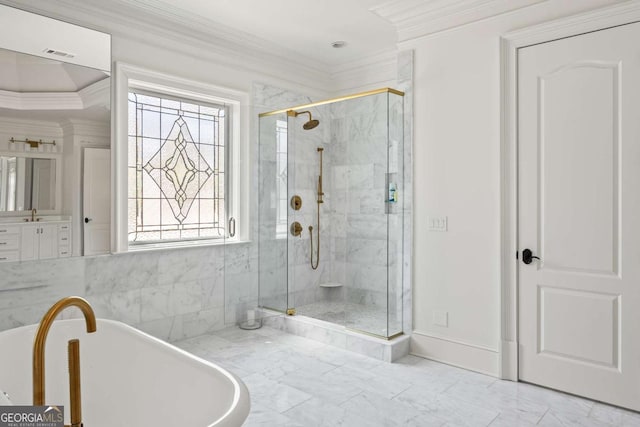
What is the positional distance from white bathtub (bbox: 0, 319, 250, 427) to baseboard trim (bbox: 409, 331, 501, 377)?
2111mm

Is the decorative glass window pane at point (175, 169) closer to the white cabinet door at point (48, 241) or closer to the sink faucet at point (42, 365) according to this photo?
the white cabinet door at point (48, 241)

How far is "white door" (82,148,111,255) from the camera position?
312 centimetres

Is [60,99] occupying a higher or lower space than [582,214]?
higher

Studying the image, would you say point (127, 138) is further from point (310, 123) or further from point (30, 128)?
point (310, 123)

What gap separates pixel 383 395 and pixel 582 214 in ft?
5.53

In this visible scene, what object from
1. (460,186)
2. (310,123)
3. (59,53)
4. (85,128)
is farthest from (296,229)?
(59,53)

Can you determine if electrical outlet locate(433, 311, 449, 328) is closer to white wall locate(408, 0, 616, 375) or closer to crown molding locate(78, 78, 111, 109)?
white wall locate(408, 0, 616, 375)

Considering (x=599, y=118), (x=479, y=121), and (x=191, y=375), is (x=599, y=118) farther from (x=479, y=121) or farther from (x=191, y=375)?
(x=191, y=375)

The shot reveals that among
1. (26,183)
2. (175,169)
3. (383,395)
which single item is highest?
(175,169)

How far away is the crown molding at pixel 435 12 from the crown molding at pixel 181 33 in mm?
1310

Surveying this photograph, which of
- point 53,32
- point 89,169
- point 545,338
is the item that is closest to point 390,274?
point 545,338

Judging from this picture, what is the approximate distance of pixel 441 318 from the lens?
10.9 feet

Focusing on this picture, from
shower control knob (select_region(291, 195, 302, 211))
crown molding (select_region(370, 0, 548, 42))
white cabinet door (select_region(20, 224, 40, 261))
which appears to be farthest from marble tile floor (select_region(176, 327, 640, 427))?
crown molding (select_region(370, 0, 548, 42))

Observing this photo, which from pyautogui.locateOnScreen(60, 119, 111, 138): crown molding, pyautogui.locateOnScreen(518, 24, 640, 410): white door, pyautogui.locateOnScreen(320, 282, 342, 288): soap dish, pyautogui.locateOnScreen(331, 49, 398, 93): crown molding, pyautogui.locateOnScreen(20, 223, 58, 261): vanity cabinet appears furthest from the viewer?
pyautogui.locateOnScreen(331, 49, 398, 93): crown molding
